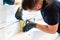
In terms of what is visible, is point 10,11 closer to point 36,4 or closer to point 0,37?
point 0,37

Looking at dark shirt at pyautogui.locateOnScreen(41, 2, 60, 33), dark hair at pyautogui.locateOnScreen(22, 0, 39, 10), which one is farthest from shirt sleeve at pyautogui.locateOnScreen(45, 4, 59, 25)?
dark hair at pyautogui.locateOnScreen(22, 0, 39, 10)

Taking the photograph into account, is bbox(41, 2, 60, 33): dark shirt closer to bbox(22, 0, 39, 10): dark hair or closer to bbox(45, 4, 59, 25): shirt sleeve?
bbox(45, 4, 59, 25): shirt sleeve

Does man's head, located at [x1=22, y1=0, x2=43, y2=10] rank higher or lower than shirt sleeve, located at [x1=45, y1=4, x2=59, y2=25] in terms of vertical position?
higher

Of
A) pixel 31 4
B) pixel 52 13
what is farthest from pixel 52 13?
pixel 31 4

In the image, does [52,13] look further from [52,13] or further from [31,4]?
[31,4]

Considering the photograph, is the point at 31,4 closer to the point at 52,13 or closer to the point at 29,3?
the point at 29,3

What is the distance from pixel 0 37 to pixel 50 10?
0.59 meters

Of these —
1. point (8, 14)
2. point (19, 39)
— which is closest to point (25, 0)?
point (8, 14)

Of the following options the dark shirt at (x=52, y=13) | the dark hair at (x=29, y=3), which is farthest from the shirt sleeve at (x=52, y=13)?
the dark hair at (x=29, y=3)

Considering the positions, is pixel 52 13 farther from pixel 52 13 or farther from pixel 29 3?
pixel 29 3

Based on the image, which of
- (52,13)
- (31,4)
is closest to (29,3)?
(31,4)

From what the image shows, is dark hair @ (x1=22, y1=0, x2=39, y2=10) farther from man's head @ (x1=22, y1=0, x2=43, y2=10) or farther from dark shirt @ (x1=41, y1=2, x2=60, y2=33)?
dark shirt @ (x1=41, y1=2, x2=60, y2=33)

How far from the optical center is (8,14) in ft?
4.65

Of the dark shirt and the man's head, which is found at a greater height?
the man's head
